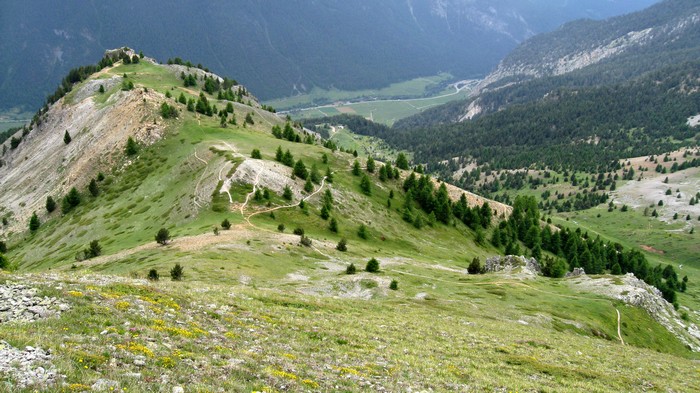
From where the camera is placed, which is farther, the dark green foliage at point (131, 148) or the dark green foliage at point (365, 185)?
the dark green foliage at point (365, 185)

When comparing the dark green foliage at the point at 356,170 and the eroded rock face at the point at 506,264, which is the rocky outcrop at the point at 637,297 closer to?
the eroded rock face at the point at 506,264

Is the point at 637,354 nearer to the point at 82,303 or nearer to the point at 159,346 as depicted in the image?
the point at 159,346

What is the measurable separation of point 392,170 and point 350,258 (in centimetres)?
8279

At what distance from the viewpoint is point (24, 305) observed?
76.2 ft

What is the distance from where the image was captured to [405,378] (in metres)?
25.3

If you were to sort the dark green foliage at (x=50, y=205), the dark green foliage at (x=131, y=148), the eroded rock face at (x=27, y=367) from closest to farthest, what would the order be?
the eroded rock face at (x=27, y=367), the dark green foliage at (x=50, y=205), the dark green foliage at (x=131, y=148)

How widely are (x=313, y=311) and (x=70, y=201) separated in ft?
347

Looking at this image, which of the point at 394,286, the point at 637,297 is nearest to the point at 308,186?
the point at 394,286

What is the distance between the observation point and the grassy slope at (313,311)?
74.5 feet

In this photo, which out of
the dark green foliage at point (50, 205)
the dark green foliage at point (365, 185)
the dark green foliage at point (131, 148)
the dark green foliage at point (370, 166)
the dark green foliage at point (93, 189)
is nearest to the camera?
the dark green foliage at point (50, 205)

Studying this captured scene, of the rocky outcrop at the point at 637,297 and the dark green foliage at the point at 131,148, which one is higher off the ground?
the dark green foliage at the point at 131,148

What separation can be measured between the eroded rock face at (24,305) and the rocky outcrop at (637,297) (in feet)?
275

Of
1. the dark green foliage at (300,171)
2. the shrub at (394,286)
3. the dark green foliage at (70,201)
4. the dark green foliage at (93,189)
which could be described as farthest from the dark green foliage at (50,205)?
the shrub at (394,286)

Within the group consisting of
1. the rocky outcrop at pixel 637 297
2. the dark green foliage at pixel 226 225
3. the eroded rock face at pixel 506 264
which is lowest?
the rocky outcrop at pixel 637 297
